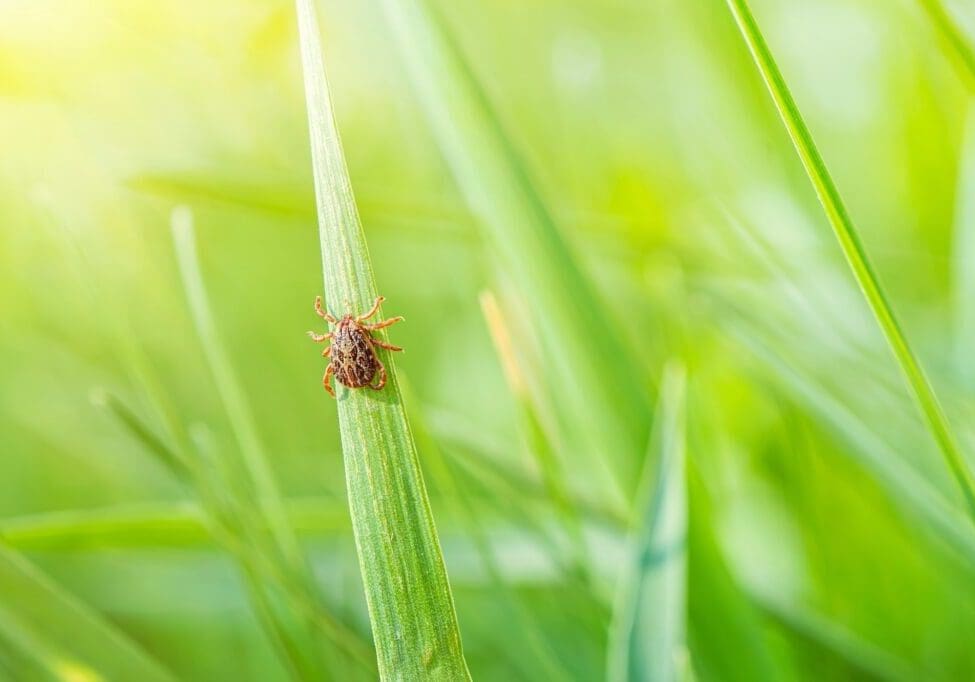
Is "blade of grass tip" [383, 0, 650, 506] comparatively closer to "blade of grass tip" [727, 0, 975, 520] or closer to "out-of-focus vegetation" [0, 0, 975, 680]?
"out-of-focus vegetation" [0, 0, 975, 680]

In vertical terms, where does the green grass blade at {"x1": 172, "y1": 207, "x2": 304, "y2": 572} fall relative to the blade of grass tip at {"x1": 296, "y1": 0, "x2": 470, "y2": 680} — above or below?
above

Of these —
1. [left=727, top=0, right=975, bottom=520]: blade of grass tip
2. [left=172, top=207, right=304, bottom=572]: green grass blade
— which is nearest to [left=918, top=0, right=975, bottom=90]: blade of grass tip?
[left=727, top=0, right=975, bottom=520]: blade of grass tip

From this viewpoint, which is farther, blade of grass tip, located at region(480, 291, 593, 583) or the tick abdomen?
blade of grass tip, located at region(480, 291, 593, 583)

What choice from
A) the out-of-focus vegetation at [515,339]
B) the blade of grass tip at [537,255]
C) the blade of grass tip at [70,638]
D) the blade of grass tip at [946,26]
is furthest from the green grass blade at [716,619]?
the blade of grass tip at [70,638]

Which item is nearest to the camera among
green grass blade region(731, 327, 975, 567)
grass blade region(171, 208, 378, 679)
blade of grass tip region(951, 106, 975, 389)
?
green grass blade region(731, 327, 975, 567)

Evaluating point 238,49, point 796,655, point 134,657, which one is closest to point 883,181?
point 796,655

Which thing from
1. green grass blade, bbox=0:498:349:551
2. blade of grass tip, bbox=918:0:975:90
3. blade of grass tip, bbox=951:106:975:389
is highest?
blade of grass tip, bbox=951:106:975:389

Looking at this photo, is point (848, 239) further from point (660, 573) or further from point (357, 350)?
point (357, 350)

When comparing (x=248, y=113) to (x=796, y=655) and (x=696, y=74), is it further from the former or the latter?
(x=796, y=655)
